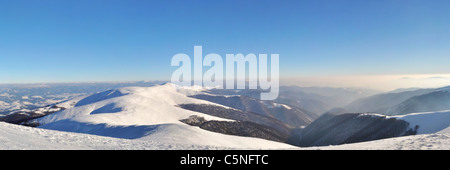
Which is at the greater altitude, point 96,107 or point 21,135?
point 21,135

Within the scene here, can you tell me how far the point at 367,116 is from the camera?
320 ft
